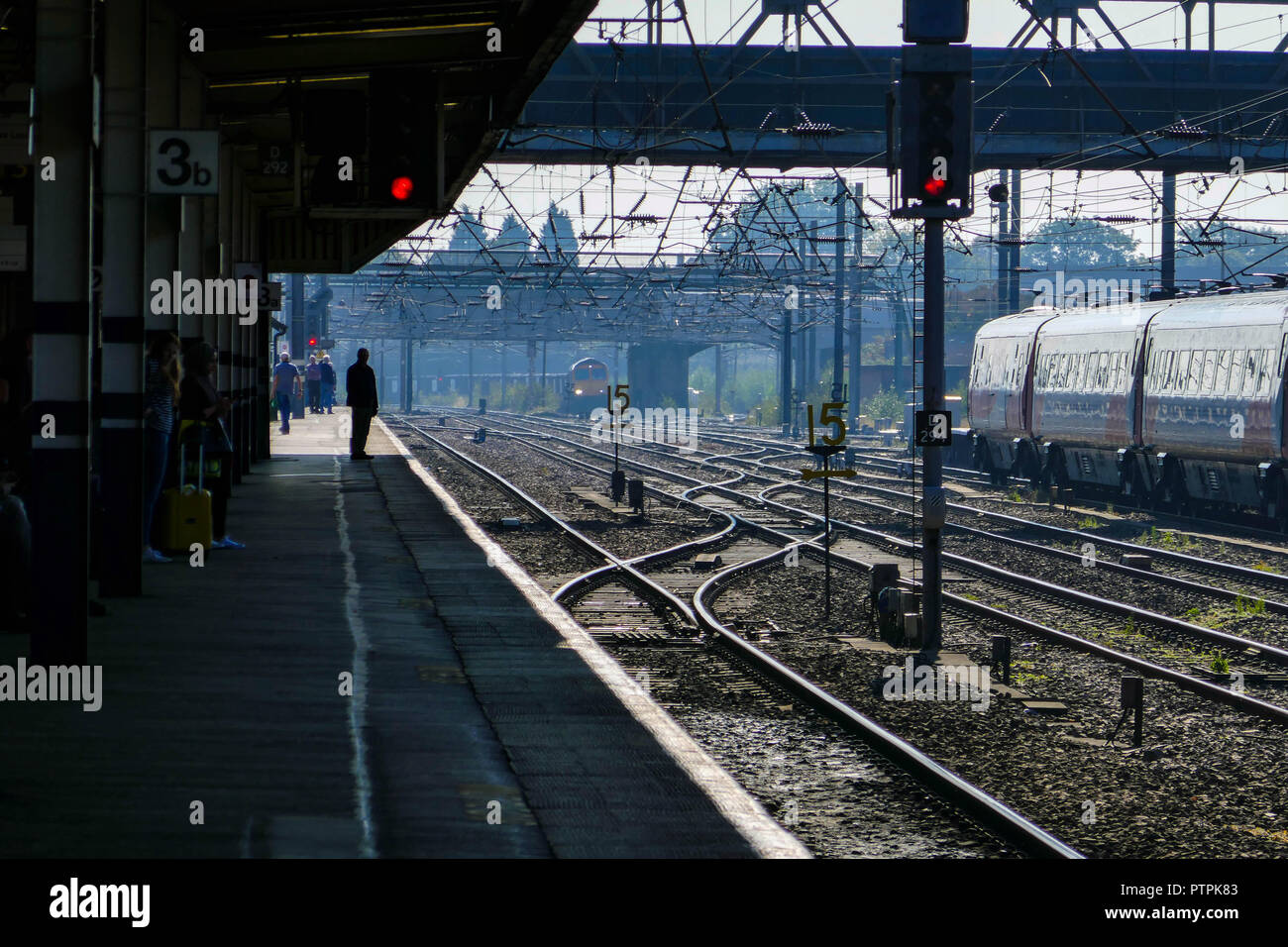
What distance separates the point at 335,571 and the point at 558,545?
24.5ft

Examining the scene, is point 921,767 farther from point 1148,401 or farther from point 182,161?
point 1148,401

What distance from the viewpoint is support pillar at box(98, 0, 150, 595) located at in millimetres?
9867

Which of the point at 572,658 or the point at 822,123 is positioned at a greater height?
the point at 822,123

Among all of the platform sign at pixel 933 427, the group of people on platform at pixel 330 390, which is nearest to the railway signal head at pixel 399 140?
the platform sign at pixel 933 427

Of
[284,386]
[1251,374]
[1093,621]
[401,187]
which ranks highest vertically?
[401,187]

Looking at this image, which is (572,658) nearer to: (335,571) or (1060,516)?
(335,571)

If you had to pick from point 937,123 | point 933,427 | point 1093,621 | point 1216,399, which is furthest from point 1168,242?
point 933,427

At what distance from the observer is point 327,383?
58.8 metres

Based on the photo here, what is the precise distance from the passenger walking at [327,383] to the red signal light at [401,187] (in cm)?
3781

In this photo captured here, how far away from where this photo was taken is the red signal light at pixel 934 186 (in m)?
11.7

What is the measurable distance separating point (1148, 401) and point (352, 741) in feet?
72.6

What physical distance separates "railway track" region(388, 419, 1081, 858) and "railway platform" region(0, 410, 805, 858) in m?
1.29
